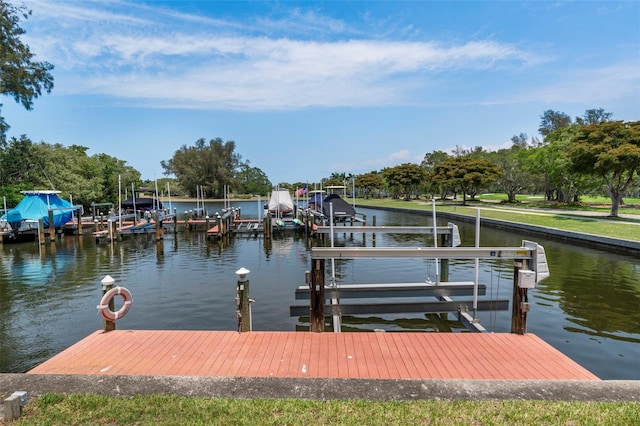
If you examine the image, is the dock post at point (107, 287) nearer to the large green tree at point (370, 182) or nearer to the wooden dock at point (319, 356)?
the wooden dock at point (319, 356)

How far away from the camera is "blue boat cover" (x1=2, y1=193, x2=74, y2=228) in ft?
75.8

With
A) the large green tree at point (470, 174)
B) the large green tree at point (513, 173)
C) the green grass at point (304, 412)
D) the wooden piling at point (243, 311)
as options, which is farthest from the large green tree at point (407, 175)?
the green grass at point (304, 412)

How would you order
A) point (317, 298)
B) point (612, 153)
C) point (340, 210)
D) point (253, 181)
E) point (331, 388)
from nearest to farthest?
1. point (331, 388)
2. point (317, 298)
3. point (612, 153)
4. point (340, 210)
5. point (253, 181)

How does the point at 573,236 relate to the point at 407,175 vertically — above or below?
below

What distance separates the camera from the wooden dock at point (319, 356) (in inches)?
194

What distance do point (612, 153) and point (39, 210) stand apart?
36.5m

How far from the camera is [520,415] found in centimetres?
354

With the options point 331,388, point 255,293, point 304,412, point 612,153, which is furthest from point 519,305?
point 612,153

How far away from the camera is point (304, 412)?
365 centimetres

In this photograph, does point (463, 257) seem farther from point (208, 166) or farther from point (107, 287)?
point (208, 166)

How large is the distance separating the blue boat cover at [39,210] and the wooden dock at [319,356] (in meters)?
22.1

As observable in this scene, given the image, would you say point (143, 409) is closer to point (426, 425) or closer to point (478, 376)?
point (426, 425)

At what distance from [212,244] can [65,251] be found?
7324 mm

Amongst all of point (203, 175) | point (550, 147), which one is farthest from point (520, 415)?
point (203, 175)
